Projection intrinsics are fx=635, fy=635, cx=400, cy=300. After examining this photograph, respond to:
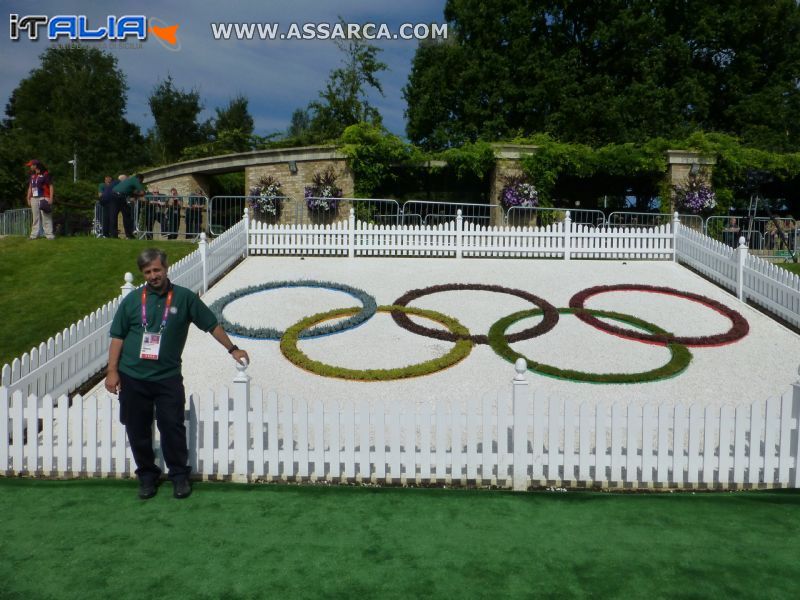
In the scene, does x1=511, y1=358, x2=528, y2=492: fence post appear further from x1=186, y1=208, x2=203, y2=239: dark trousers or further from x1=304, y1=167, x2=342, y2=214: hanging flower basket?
x1=304, y1=167, x2=342, y2=214: hanging flower basket

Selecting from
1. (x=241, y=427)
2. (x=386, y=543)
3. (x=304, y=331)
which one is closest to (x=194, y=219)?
(x=304, y=331)

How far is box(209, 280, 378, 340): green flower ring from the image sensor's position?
39.8 ft

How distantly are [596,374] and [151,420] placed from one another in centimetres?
709

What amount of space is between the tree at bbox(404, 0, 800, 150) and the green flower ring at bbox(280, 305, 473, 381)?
28122 millimetres

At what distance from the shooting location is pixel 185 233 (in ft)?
73.2

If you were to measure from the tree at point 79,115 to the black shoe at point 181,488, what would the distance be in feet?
201

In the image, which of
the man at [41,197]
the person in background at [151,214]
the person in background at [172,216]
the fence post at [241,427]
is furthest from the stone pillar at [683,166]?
the fence post at [241,427]

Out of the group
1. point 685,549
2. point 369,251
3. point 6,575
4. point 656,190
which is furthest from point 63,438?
point 656,190

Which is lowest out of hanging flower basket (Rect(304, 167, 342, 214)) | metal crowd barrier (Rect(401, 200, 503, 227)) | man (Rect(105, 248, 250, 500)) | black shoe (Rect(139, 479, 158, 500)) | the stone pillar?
black shoe (Rect(139, 479, 158, 500))

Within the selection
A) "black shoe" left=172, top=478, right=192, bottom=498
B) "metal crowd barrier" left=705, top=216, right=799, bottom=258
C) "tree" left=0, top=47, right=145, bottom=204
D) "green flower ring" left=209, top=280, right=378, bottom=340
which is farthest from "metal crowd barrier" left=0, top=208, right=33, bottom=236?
"tree" left=0, top=47, right=145, bottom=204

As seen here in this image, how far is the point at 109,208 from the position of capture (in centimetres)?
1916

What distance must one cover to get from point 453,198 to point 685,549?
84.6 ft

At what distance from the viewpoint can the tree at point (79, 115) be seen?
61.2 meters

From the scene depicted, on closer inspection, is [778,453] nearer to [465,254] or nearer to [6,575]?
[6,575]
